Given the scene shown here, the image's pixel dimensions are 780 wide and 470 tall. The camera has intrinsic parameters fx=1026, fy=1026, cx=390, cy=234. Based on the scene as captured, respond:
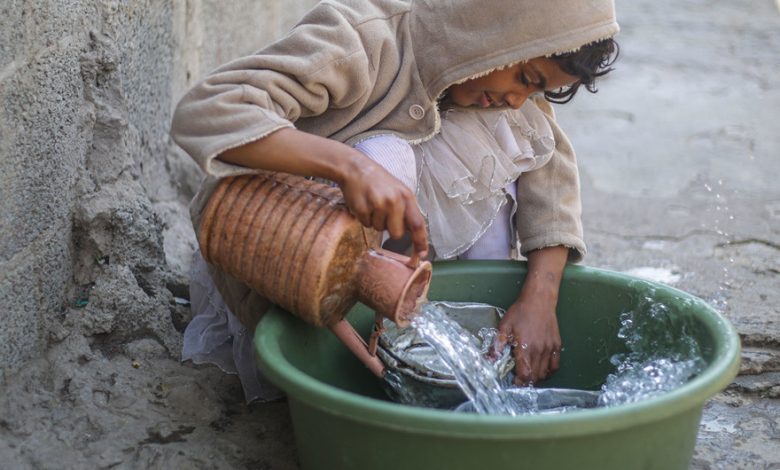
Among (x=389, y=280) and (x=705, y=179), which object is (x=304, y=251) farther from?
(x=705, y=179)

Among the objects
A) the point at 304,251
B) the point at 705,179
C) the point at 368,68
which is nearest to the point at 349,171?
the point at 304,251

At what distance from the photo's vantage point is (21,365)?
2.05 metres

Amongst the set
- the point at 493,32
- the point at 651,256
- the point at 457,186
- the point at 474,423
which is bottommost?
the point at 651,256

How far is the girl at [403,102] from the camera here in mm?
1831

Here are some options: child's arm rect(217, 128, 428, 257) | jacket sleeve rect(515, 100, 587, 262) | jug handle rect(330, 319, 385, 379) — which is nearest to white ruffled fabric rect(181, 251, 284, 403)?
jug handle rect(330, 319, 385, 379)

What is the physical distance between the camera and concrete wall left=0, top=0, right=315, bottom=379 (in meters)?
1.93

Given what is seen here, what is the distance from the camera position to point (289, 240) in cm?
179

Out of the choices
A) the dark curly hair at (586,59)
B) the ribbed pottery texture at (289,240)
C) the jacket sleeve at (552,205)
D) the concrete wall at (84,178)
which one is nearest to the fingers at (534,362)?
the jacket sleeve at (552,205)

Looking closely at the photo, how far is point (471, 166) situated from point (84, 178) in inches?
33.2

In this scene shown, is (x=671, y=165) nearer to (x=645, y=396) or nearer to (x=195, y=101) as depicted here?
(x=645, y=396)

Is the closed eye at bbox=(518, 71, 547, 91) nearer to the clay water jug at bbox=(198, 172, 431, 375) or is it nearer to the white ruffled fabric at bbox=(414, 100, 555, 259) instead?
the white ruffled fabric at bbox=(414, 100, 555, 259)

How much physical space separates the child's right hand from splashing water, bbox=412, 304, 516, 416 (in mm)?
240

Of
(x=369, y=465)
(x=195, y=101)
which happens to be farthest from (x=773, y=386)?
(x=195, y=101)

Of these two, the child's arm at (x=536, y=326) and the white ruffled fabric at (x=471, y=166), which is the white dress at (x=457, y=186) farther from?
the child's arm at (x=536, y=326)
